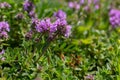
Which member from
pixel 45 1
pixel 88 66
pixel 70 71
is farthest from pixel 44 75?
Answer: pixel 45 1

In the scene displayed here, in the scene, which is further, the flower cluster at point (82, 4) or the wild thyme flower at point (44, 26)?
the flower cluster at point (82, 4)

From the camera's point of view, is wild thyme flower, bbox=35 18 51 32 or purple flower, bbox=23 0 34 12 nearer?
wild thyme flower, bbox=35 18 51 32

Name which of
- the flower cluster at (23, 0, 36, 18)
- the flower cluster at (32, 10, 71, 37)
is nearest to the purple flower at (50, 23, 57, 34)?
the flower cluster at (32, 10, 71, 37)

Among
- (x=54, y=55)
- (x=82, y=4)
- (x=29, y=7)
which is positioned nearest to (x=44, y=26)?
(x=54, y=55)

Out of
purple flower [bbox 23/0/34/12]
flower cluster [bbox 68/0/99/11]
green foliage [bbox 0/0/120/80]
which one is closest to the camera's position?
green foliage [bbox 0/0/120/80]

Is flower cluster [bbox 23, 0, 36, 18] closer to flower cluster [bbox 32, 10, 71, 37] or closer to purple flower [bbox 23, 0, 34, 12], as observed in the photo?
purple flower [bbox 23, 0, 34, 12]

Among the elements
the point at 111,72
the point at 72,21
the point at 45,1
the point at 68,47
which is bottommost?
the point at 111,72

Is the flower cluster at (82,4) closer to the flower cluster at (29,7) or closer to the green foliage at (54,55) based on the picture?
the green foliage at (54,55)

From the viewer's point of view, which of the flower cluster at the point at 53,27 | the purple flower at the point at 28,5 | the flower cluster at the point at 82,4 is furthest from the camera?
the flower cluster at the point at 82,4

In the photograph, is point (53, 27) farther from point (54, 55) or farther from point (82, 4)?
point (82, 4)

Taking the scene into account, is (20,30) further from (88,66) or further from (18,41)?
(88,66)

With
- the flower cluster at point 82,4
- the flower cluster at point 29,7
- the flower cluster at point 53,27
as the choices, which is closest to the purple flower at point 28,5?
the flower cluster at point 29,7
